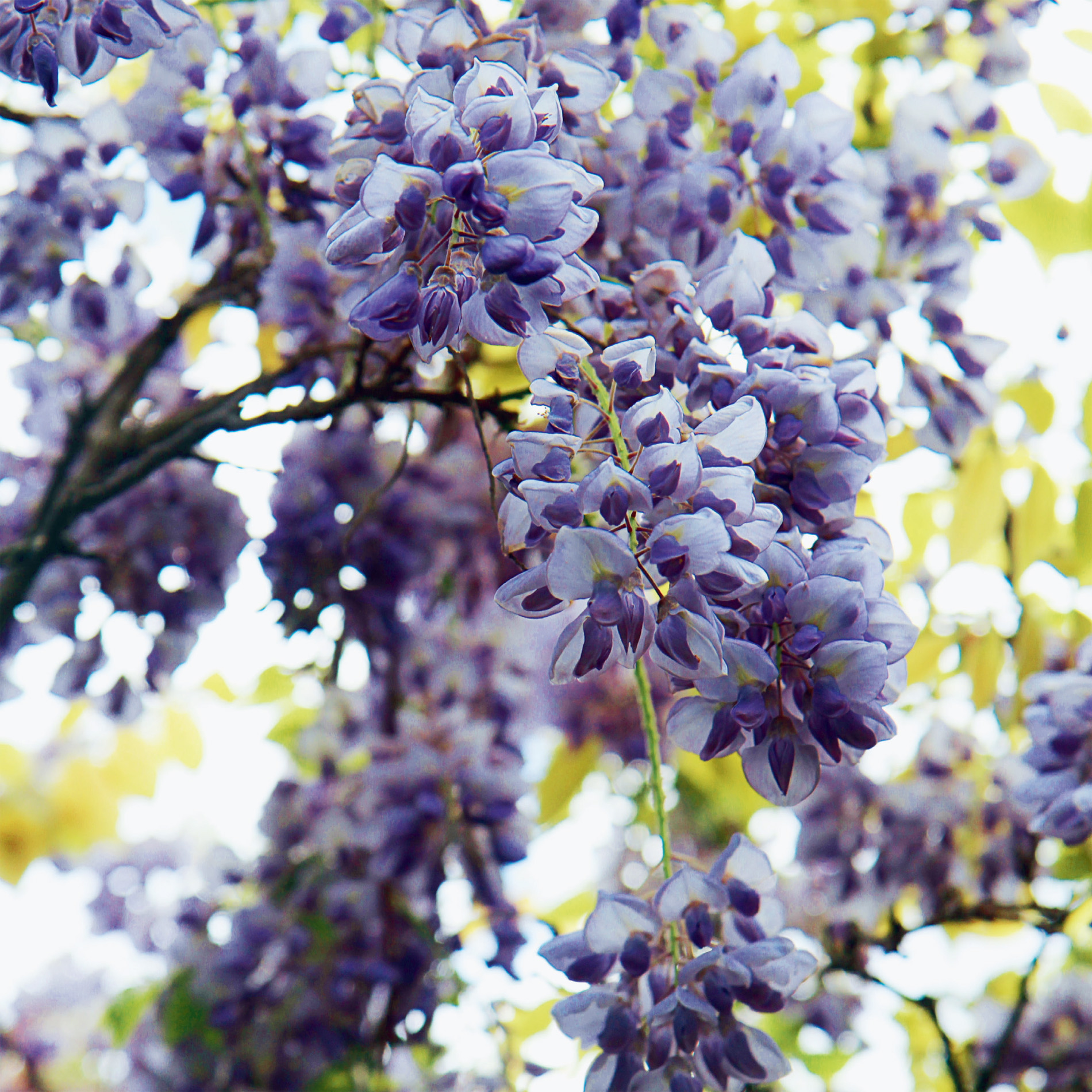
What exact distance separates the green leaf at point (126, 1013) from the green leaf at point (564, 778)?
661 mm

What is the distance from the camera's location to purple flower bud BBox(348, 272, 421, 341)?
0.59 metres

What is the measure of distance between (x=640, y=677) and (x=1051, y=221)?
0.93 metres

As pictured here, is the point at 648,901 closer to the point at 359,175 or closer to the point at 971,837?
the point at 359,175

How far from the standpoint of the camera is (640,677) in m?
0.65

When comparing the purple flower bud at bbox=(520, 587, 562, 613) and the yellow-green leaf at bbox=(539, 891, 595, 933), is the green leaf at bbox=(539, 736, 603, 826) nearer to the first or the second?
the yellow-green leaf at bbox=(539, 891, 595, 933)

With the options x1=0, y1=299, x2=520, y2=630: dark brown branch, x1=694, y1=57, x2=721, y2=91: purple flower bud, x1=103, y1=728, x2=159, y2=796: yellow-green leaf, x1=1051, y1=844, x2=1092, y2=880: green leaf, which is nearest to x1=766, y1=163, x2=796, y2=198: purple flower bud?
x1=694, y1=57, x2=721, y2=91: purple flower bud

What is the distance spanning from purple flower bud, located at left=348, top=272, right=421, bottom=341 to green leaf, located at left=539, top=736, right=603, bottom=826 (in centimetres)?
99

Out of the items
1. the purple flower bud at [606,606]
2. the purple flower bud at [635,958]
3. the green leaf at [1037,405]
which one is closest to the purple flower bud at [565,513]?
the purple flower bud at [606,606]

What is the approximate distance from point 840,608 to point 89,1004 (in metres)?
2.62

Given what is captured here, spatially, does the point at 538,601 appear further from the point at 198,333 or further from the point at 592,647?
the point at 198,333

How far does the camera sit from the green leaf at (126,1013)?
163 cm

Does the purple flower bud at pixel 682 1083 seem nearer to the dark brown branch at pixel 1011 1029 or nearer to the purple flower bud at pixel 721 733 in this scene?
the purple flower bud at pixel 721 733

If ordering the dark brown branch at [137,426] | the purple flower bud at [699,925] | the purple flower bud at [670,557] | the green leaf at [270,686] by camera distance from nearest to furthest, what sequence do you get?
the purple flower bud at [670,557] → the purple flower bud at [699,925] → the dark brown branch at [137,426] → the green leaf at [270,686]

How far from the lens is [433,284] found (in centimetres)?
60
